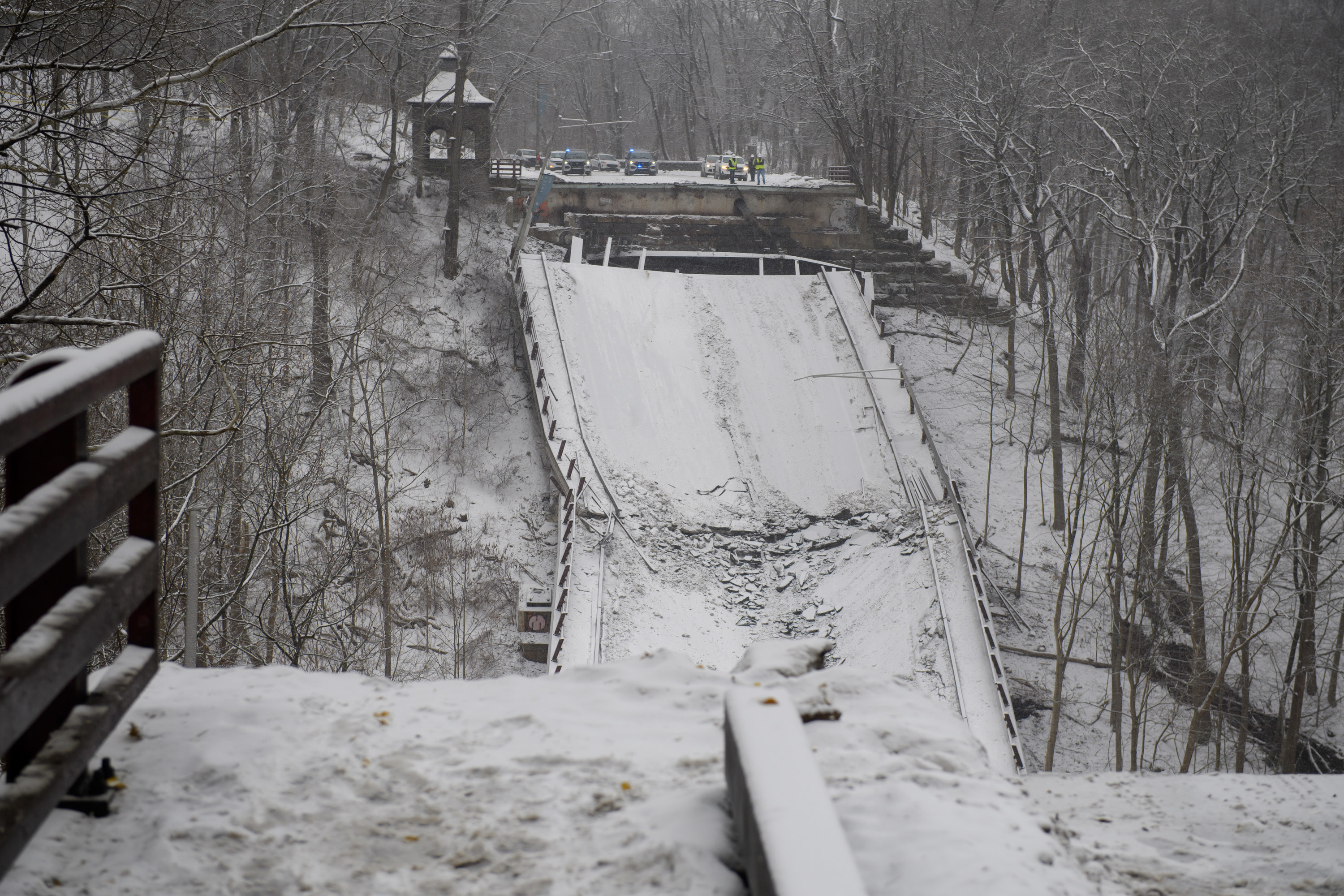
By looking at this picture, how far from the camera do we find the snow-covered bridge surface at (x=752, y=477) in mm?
14766

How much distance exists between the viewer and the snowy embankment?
2.66m

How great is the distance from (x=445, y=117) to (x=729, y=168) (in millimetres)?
8645

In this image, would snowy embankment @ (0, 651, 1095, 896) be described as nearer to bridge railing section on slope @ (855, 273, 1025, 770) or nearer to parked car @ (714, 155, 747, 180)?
Result: bridge railing section on slope @ (855, 273, 1025, 770)

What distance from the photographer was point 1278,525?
2445 centimetres

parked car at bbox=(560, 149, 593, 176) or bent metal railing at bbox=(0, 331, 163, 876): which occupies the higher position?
parked car at bbox=(560, 149, 593, 176)

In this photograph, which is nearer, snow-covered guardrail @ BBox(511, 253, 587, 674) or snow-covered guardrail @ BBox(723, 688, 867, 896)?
snow-covered guardrail @ BBox(723, 688, 867, 896)

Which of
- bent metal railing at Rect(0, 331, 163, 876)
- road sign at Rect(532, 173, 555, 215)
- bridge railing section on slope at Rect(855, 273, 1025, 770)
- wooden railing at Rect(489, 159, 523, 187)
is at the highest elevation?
wooden railing at Rect(489, 159, 523, 187)

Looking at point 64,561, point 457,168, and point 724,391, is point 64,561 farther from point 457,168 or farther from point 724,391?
point 457,168

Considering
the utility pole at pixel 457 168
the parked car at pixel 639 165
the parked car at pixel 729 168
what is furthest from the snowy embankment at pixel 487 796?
the parked car at pixel 639 165

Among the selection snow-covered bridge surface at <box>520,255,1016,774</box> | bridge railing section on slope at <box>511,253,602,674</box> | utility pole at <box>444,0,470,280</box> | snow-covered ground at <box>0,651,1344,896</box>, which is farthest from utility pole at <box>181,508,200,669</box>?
utility pole at <box>444,0,470,280</box>

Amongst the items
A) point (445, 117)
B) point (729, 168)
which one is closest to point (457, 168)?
point (445, 117)

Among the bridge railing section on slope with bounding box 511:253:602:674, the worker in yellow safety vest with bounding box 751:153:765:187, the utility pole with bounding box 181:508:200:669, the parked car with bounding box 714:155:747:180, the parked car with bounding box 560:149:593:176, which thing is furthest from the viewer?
the parked car with bounding box 560:149:593:176

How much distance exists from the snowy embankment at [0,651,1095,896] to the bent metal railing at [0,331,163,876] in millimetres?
318

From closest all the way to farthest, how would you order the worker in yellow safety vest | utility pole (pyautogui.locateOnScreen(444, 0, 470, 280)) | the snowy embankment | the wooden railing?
the snowy embankment, utility pole (pyautogui.locateOnScreen(444, 0, 470, 280)), the wooden railing, the worker in yellow safety vest
